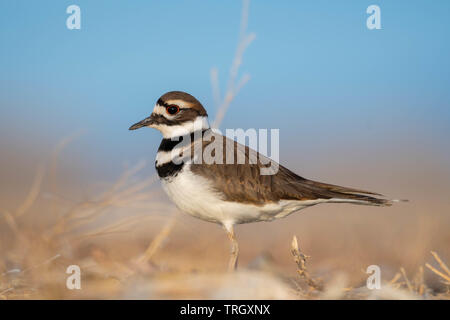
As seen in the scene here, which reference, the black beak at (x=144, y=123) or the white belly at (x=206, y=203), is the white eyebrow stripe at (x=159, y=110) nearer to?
the black beak at (x=144, y=123)

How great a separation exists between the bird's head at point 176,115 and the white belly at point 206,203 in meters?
0.57

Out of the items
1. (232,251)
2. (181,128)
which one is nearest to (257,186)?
(232,251)

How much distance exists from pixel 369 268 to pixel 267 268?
1.01 m

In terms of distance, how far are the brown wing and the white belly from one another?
64 mm

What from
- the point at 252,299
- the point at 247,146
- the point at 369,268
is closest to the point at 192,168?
the point at 247,146

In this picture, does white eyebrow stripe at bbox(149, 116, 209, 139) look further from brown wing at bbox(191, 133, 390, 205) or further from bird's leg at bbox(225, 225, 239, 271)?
bird's leg at bbox(225, 225, 239, 271)

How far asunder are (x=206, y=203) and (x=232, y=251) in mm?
579

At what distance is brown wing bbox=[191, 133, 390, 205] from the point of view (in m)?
5.11

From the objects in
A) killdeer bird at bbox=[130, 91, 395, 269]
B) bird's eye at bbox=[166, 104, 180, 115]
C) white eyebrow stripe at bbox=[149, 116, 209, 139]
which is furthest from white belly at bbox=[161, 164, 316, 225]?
bird's eye at bbox=[166, 104, 180, 115]

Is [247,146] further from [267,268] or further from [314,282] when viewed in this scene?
[314,282]

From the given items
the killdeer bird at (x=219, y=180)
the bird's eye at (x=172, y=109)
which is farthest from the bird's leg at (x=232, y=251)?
the bird's eye at (x=172, y=109)

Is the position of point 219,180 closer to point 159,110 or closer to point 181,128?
point 181,128

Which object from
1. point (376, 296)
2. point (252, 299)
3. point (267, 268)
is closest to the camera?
point (252, 299)

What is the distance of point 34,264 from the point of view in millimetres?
4273
